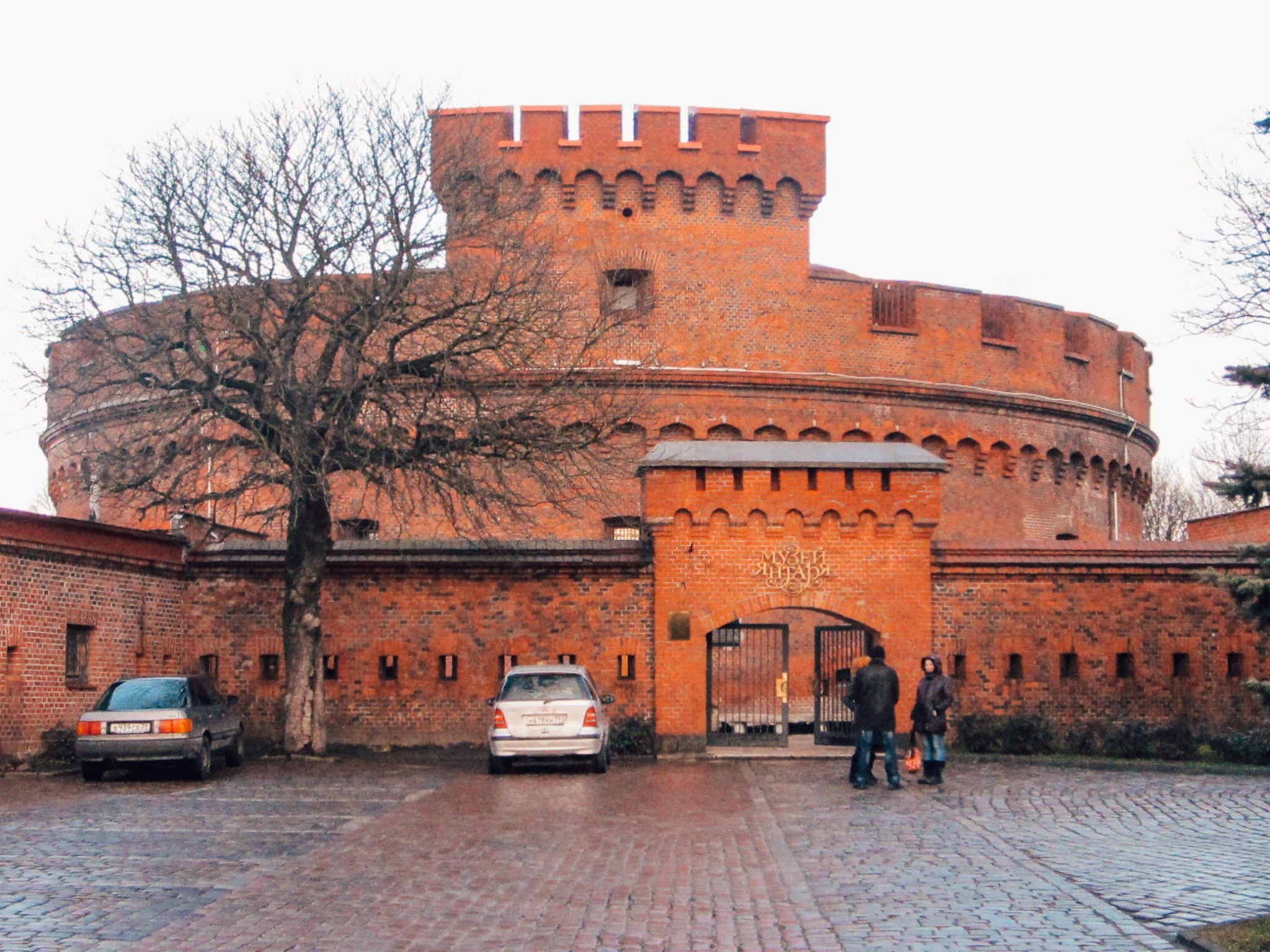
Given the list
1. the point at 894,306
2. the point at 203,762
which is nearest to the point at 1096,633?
the point at 894,306

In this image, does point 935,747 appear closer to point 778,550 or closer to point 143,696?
point 778,550

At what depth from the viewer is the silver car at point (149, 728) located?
58.9 feet

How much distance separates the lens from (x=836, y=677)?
2370 centimetres

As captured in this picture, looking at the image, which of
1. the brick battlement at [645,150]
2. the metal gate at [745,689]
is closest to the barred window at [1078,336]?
the brick battlement at [645,150]

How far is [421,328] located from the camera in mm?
20875

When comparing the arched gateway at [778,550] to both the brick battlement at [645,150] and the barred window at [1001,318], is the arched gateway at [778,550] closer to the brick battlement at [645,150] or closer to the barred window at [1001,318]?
the brick battlement at [645,150]

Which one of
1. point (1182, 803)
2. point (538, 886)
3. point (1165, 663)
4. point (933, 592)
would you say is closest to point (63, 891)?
point (538, 886)

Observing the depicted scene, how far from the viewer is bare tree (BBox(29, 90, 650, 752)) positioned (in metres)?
20.3

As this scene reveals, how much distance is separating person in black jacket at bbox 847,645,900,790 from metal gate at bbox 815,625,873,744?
4744 mm

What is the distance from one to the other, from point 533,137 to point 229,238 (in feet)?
38.9

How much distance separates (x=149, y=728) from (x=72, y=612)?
3588 millimetres

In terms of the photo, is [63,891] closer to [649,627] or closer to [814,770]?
[814,770]

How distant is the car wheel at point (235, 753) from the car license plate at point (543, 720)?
4.33 metres

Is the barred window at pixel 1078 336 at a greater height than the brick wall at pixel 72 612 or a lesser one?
greater
